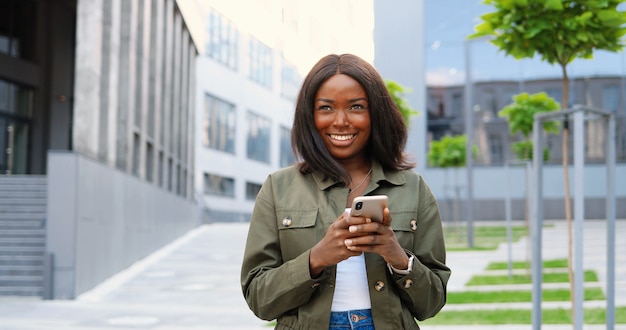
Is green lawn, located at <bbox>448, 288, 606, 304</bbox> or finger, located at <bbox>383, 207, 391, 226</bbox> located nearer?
finger, located at <bbox>383, 207, 391, 226</bbox>

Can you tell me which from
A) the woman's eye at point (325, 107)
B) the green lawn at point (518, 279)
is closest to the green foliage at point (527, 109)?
the green lawn at point (518, 279)

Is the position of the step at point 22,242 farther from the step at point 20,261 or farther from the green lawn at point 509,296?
the green lawn at point 509,296

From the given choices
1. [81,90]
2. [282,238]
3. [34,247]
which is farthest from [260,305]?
[81,90]

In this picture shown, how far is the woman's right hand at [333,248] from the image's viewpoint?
1.91 m

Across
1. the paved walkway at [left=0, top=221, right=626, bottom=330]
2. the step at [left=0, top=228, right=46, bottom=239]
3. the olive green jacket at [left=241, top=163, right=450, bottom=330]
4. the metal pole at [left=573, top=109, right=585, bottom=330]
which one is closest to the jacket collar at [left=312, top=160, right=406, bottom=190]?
the olive green jacket at [left=241, top=163, right=450, bottom=330]

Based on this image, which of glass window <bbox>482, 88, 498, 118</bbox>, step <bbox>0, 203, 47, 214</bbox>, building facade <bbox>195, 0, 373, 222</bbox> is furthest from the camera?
building facade <bbox>195, 0, 373, 222</bbox>

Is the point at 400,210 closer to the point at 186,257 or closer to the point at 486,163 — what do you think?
the point at 186,257

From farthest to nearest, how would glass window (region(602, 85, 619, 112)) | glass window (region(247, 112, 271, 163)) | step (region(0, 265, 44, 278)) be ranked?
glass window (region(247, 112, 271, 163)) → glass window (region(602, 85, 619, 112)) → step (region(0, 265, 44, 278))

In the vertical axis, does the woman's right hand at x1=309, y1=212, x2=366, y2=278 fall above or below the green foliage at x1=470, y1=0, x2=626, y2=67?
below

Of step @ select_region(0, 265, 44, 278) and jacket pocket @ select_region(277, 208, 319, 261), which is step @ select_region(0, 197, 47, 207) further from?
jacket pocket @ select_region(277, 208, 319, 261)

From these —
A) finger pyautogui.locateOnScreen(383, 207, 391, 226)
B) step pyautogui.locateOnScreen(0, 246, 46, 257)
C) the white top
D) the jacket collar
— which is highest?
the jacket collar

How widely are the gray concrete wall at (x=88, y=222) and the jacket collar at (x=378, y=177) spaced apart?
39.8ft

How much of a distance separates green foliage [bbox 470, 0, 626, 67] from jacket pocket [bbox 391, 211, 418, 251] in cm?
551

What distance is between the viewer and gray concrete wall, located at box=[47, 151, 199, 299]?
534 inches
